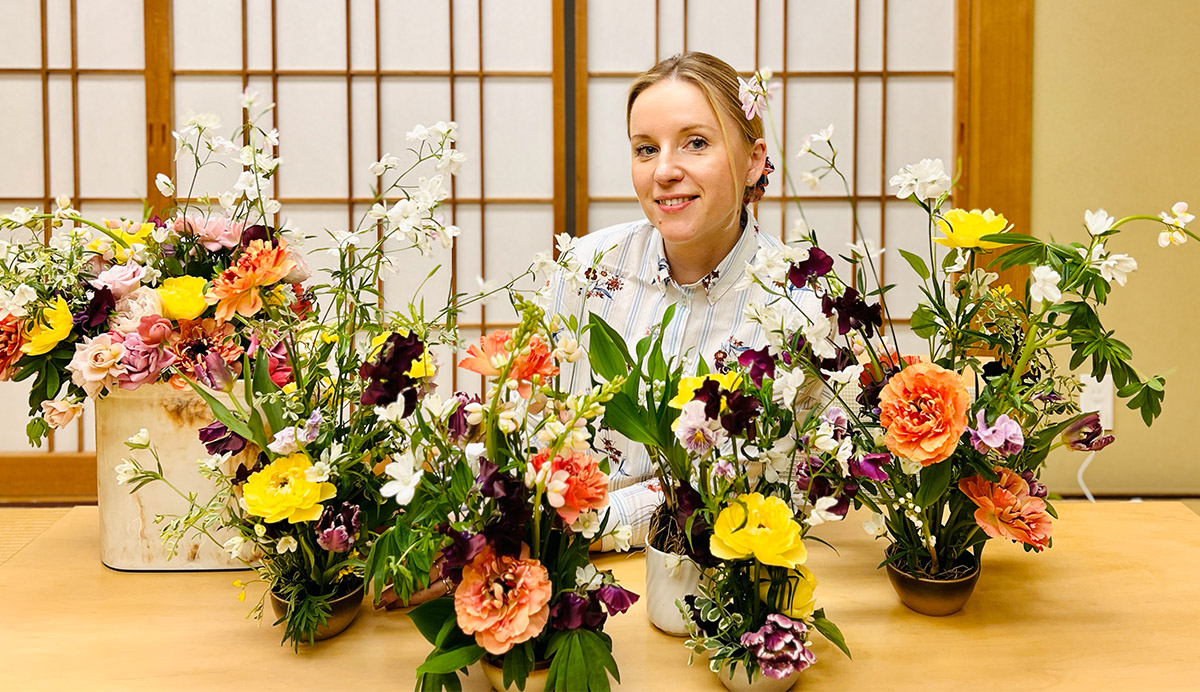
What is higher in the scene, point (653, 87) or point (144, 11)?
point (144, 11)

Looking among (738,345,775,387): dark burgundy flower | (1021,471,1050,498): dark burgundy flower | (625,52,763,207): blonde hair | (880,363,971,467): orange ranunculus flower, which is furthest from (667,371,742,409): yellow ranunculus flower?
(625,52,763,207): blonde hair

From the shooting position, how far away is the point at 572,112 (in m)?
2.75

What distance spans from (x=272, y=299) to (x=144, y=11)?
7.39ft

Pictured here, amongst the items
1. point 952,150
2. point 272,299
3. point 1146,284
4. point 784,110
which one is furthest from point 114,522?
point 1146,284

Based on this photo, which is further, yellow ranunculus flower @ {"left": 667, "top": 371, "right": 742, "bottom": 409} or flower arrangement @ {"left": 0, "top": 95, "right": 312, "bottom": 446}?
flower arrangement @ {"left": 0, "top": 95, "right": 312, "bottom": 446}

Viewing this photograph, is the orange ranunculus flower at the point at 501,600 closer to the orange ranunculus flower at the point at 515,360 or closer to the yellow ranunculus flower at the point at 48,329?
the orange ranunculus flower at the point at 515,360

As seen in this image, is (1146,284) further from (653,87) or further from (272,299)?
(272,299)

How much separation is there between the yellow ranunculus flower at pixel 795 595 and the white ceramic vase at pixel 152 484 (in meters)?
0.63

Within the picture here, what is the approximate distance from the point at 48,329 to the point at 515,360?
57cm

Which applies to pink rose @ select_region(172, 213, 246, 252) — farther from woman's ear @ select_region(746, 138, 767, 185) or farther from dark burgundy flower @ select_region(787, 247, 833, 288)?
woman's ear @ select_region(746, 138, 767, 185)

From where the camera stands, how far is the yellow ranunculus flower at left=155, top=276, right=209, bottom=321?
0.95 meters

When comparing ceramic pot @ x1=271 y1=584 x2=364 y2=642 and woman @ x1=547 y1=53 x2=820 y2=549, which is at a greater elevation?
woman @ x1=547 y1=53 x2=820 y2=549

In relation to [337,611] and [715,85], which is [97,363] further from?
[715,85]

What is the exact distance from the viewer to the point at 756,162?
5.12 ft
